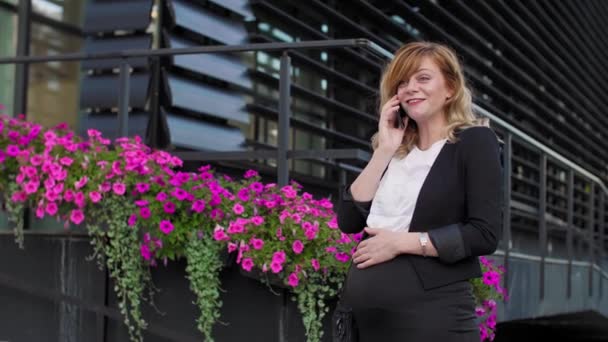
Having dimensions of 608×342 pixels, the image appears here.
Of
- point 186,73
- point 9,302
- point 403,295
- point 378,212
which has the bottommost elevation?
point 9,302

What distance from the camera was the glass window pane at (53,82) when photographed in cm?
655

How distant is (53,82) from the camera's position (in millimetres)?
6672

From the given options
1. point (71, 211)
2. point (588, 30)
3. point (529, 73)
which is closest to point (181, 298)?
point (71, 211)

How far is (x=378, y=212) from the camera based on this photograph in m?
2.45

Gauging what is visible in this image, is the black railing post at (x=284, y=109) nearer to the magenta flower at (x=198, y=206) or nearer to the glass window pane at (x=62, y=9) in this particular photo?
the magenta flower at (x=198, y=206)

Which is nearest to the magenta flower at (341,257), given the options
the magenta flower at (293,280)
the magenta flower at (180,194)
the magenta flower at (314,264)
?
the magenta flower at (314,264)

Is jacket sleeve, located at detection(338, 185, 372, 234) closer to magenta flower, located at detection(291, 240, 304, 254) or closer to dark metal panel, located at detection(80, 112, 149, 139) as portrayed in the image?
magenta flower, located at detection(291, 240, 304, 254)

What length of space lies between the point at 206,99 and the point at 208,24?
51cm

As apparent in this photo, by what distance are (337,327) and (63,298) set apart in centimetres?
267

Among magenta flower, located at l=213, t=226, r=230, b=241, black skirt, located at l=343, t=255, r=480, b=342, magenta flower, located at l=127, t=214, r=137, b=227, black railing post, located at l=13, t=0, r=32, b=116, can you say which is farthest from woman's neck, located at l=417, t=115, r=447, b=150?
black railing post, located at l=13, t=0, r=32, b=116

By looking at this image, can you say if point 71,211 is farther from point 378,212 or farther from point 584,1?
point 584,1

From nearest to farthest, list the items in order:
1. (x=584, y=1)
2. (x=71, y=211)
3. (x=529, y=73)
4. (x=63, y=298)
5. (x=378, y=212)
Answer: (x=378, y=212)
(x=71, y=211)
(x=63, y=298)
(x=529, y=73)
(x=584, y=1)

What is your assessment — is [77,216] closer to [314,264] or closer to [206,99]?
[314,264]

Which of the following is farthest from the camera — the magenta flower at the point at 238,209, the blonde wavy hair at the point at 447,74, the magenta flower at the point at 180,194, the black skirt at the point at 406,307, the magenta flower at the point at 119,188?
the magenta flower at the point at 119,188
